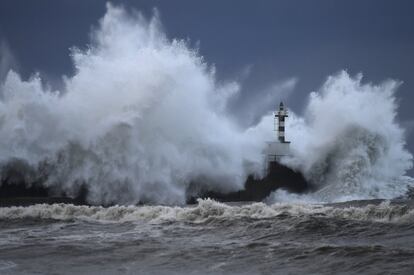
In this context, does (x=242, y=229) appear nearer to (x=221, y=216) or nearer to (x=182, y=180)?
(x=221, y=216)

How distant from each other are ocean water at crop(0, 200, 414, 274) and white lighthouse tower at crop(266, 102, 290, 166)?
17484 millimetres

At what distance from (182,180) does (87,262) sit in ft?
55.6

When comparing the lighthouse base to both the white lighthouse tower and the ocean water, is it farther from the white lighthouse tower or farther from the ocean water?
the ocean water

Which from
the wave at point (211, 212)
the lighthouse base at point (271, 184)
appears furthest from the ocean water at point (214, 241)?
the lighthouse base at point (271, 184)

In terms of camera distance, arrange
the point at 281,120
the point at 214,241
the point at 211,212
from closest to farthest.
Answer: the point at 214,241, the point at 211,212, the point at 281,120

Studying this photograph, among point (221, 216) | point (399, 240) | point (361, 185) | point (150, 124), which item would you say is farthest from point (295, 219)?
point (361, 185)

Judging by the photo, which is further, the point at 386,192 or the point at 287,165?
the point at 287,165

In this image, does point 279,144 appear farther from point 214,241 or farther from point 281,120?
point 214,241

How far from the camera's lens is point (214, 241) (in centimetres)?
1263

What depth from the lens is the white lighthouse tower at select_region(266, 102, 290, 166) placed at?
3438cm

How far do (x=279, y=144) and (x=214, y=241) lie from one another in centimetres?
2552

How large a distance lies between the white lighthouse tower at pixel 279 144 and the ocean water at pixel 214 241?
17.5 meters

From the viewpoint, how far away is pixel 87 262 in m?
10.7

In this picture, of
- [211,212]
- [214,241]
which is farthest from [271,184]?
[214,241]
